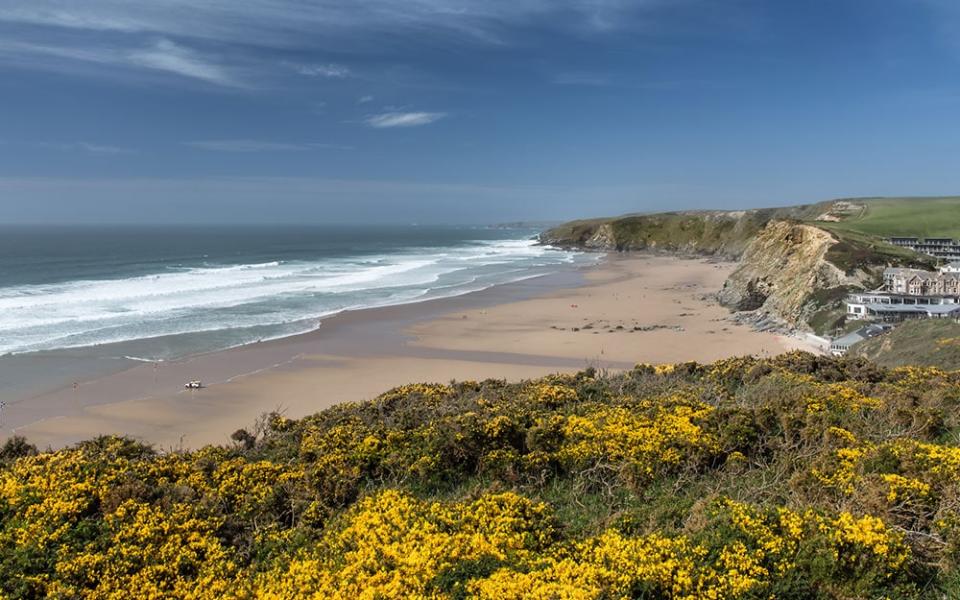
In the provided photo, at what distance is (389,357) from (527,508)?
1011 inches

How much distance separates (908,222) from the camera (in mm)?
75188

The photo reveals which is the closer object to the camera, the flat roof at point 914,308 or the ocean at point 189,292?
the ocean at point 189,292

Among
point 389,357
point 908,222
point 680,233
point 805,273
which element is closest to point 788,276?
point 805,273

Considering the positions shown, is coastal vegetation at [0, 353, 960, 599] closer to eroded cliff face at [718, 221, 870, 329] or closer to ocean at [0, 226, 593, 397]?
ocean at [0, 226, 593, 397]

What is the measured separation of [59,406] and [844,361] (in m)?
26.7

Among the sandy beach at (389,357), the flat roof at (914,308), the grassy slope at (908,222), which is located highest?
the grassy slope at (908,222)

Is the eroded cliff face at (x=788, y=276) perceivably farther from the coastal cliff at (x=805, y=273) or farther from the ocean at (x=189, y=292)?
the ocean at (x=189, y=292)

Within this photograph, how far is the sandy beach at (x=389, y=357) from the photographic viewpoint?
70.1ft

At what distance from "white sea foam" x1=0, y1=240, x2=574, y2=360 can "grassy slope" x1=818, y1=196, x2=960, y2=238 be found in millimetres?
40357

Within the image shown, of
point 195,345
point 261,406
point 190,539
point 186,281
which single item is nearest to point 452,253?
point 186,281

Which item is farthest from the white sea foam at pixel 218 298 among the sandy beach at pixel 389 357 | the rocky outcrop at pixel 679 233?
the rocky outcrop at pixel 679 233

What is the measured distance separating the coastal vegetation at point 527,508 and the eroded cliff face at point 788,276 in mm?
32419

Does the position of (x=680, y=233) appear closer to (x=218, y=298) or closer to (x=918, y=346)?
(x=218, y=298)

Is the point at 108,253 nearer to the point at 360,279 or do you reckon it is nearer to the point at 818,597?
the point at 360,279
